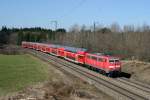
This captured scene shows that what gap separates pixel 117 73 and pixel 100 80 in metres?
5.04

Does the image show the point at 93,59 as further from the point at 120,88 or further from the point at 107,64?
the point at 120,88

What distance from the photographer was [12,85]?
42.7 m

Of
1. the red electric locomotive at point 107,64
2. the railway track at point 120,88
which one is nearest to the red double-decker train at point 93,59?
the red electric locomotive at point 107,64

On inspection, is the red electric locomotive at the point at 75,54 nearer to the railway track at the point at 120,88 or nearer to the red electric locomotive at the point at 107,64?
the red electric locomotive at the point at 107,64

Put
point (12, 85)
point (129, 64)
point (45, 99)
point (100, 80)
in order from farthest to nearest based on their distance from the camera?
1. point (129, 64)
2. point (100, 80)
3. point (12, 85)
4. point (45, 99)

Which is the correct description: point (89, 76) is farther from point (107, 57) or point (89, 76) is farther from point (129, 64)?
point (129, 64)

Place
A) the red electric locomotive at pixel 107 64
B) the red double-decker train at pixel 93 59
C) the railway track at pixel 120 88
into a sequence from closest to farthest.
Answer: the railway track at pixel 120 88
the red electric locomotive at pixel 107 64
the red double-decker train at pixel 93 59

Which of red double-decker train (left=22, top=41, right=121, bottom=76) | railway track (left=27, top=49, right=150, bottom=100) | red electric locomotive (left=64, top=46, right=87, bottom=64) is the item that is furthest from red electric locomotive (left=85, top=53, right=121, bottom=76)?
red electric locomotive (left=64, top=46, right=87, bottom=64)

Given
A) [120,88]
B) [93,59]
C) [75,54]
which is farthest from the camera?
[75,54]

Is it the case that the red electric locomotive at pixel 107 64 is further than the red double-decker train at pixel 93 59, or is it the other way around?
the red double-decker train at pixel 93 59

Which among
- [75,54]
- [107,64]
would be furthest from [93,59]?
[75,54]

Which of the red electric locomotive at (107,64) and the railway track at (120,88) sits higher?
the red electric locomotive at (107,64)

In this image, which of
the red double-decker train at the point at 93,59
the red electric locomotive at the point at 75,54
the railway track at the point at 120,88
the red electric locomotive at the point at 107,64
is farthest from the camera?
the red electric locomotive at the point at 75,54

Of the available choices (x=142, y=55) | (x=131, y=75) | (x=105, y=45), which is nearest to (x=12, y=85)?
(x=131, y=75)
